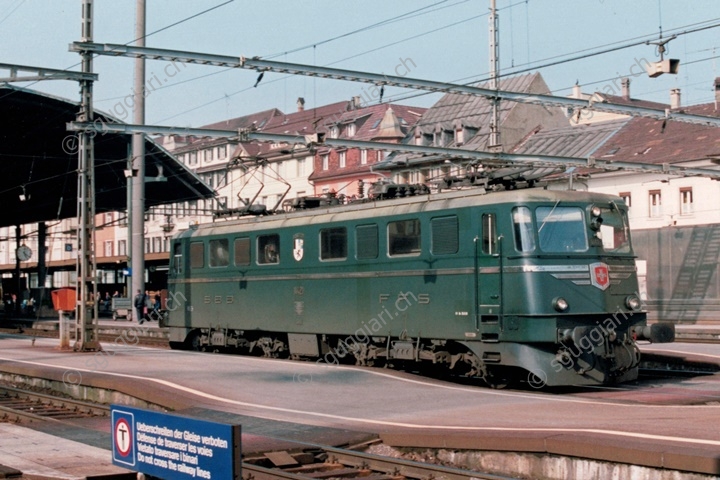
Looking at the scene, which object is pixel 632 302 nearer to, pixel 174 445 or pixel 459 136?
pixel 174 445

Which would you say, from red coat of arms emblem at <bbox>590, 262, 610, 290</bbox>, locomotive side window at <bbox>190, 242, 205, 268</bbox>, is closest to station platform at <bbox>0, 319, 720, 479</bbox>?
red coat of arms emblem at <bbox>590, 262, 610, 290</bbox>

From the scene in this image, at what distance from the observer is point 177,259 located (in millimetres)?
27984

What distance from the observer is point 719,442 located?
10.1 m

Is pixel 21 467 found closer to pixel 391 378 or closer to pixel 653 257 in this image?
pixel 391 378

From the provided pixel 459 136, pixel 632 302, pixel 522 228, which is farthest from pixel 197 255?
pixel 459 136

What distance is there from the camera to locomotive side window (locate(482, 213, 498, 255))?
17703 mm

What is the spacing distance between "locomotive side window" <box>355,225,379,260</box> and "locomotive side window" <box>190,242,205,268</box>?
23.3 feet

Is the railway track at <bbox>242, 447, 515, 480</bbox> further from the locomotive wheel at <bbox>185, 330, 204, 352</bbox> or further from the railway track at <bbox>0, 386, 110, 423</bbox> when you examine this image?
the locomotive wheel at <bbox>185, 330, 204, 352</bbox>

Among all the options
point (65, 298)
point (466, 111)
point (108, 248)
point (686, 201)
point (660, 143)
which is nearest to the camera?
point (65, 298)

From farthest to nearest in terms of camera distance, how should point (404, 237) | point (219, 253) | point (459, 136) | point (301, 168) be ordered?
point (301, 168) → point (459, 136) → point (219, 253) → point (404, 237)

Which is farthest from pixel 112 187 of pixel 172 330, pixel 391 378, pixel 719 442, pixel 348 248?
pixel 719 442

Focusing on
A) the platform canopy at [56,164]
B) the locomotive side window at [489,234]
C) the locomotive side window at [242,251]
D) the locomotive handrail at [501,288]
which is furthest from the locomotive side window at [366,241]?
the platform canopy at [56,164]

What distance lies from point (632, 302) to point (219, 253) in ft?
38.0

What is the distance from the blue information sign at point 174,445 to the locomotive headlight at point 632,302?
1159 centimetres
